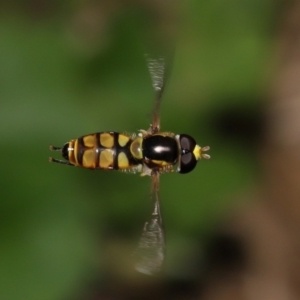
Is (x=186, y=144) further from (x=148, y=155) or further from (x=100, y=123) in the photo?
(x=100, y=123)

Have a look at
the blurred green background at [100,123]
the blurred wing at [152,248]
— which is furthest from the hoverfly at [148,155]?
the blurred green background at [100,123]

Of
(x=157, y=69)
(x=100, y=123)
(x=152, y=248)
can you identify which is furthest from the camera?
(x=100, y=123)

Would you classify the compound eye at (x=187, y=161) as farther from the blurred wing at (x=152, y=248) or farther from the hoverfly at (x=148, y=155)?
the blurred wing at (x=152, y=248)

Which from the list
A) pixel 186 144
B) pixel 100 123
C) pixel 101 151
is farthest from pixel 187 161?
pixel 100 123

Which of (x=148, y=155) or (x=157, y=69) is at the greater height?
(x=157, y=69)

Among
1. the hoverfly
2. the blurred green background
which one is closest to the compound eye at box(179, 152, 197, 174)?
the hoverfly

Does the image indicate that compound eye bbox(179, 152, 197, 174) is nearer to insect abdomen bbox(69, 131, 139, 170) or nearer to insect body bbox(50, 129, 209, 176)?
insect body bbox(50, 129, 209, 176)
